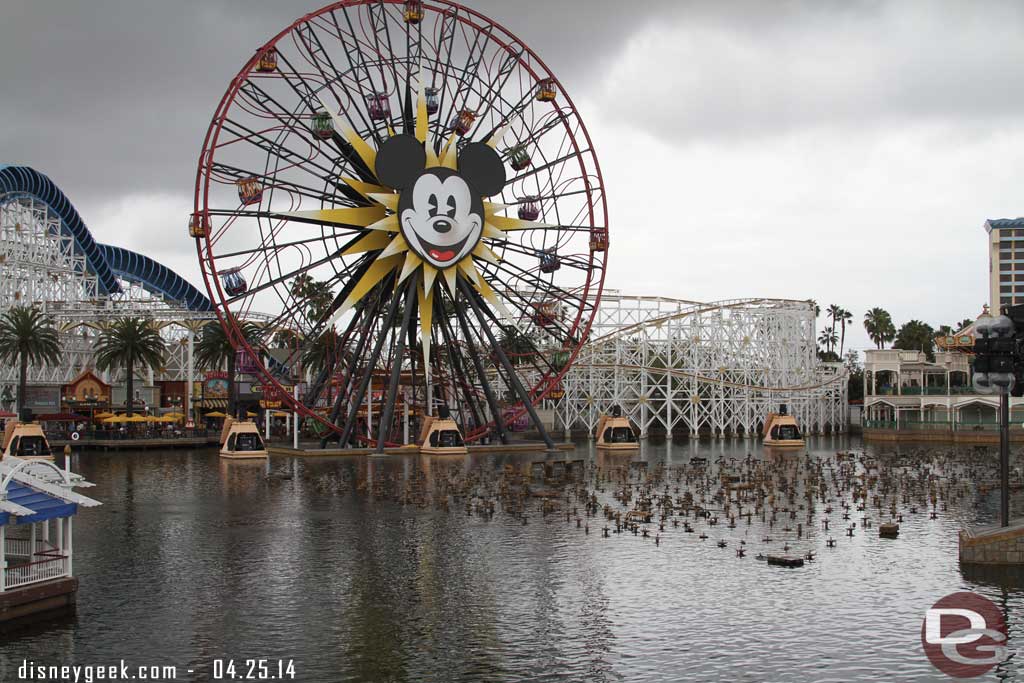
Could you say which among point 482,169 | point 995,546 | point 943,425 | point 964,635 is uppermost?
point 482,169

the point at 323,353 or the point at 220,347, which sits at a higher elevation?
the point at 220,347

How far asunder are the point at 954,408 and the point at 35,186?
83.5 m

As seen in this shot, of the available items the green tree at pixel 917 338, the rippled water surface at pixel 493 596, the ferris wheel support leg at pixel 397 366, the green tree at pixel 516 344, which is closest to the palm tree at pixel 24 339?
the ferris wheel support leg at pixel 397 366

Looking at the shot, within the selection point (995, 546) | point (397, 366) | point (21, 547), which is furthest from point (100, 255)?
point (995, 546)

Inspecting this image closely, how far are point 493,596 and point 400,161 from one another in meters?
38.9

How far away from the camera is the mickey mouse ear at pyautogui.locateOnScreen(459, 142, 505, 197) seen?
63594 millimetres

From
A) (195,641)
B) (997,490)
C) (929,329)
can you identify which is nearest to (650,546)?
(195,641)

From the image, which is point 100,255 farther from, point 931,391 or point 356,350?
point 931,391

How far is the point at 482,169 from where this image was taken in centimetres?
6388

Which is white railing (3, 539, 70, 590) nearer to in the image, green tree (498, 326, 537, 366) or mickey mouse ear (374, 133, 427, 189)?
mickey mouse ear (374, 133, 427, 189)

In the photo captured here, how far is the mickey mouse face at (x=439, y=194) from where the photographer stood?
A: 60.8 metres

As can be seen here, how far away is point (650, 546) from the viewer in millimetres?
32625

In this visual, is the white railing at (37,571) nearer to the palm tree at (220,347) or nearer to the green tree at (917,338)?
the palm tree at (220,347)

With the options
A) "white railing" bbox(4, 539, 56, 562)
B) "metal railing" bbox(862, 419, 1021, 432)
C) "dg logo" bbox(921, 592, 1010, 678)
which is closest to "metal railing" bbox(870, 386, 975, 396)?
"metal railing" bbox(862, 419, 1021, 432)
